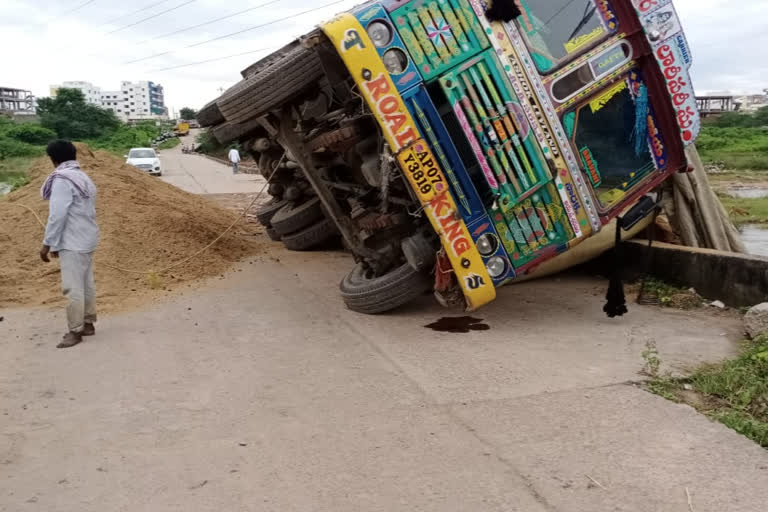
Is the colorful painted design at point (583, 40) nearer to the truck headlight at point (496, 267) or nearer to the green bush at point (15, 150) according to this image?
the truck headlight at point (496, 267)

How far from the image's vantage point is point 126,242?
24.4ft

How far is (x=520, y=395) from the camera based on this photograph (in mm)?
3904

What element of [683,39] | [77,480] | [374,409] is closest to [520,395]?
[374,409]

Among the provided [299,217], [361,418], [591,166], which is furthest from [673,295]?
[299,217]

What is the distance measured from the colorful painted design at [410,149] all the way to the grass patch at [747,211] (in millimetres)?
7733

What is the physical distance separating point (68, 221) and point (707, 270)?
5419 mm

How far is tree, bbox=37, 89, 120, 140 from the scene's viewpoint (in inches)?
2272

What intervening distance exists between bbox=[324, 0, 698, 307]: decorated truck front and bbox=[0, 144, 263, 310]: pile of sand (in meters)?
3.25

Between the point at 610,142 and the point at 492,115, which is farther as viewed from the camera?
the point at 610,142

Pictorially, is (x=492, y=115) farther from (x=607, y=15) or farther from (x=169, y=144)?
(x=169, y=144)

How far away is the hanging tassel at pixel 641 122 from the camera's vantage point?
16.8ft

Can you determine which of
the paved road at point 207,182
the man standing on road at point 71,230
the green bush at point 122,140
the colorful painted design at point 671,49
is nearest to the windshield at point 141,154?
the paved road at point 207,182

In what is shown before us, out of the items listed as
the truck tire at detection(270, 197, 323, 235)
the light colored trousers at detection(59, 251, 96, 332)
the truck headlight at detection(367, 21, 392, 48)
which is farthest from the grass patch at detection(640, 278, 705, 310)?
the light colored trousers at detection(59, 251, 96, 332)

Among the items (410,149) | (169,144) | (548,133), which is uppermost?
(169,144)
